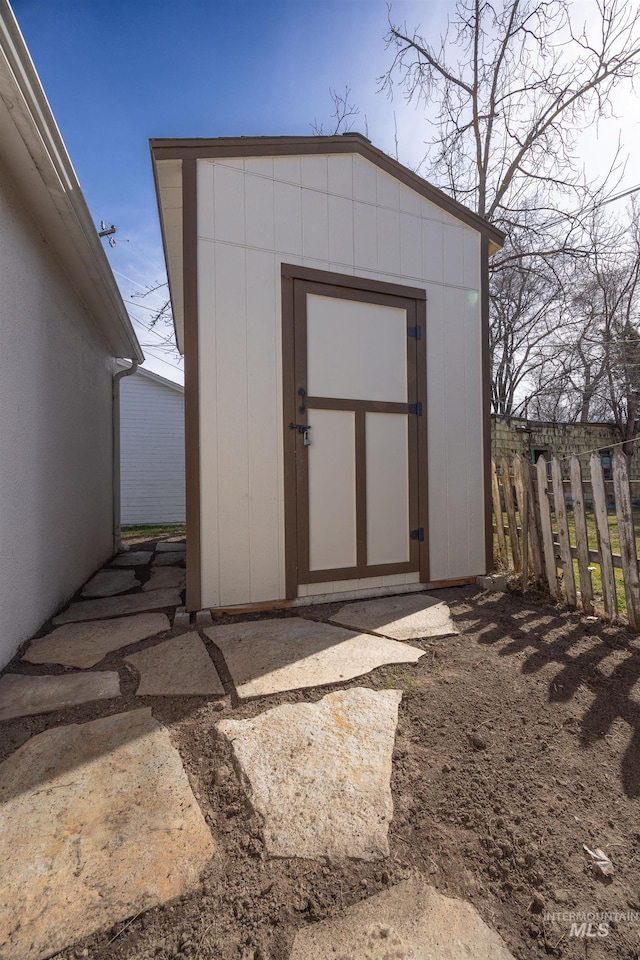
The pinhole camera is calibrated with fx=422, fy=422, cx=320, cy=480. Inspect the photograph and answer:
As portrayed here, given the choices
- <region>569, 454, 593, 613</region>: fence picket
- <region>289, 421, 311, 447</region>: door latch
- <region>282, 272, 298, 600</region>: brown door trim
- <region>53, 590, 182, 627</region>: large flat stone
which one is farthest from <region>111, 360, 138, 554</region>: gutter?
<region>569, 454, 593, 613</region>: fence picket

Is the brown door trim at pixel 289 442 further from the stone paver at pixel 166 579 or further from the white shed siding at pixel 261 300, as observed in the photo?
the stone paver at pixel 166 579

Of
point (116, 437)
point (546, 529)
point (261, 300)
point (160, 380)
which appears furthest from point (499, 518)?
point (160, 380)

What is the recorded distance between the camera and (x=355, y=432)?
10.2ft

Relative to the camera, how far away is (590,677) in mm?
1874

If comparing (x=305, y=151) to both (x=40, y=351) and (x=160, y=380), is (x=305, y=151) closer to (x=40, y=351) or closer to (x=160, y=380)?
(x=40, y=351)

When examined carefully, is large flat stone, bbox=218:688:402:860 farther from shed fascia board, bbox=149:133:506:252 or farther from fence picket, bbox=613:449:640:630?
shed fascia board, bbox=149:133:506:252

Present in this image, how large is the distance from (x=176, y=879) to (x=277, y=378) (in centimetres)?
250

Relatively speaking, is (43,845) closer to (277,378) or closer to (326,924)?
(326,924)


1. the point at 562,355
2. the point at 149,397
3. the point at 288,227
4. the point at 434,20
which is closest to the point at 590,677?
the point at 288,227

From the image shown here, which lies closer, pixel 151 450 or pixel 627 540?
pixel 627 540

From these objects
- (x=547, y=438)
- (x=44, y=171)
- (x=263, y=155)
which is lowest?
(x=547, y=438)

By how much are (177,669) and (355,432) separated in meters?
1.91

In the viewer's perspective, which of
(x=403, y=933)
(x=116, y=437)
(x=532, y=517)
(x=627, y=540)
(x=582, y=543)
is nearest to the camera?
(x=403, y=933)

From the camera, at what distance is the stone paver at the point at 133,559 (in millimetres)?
4648
